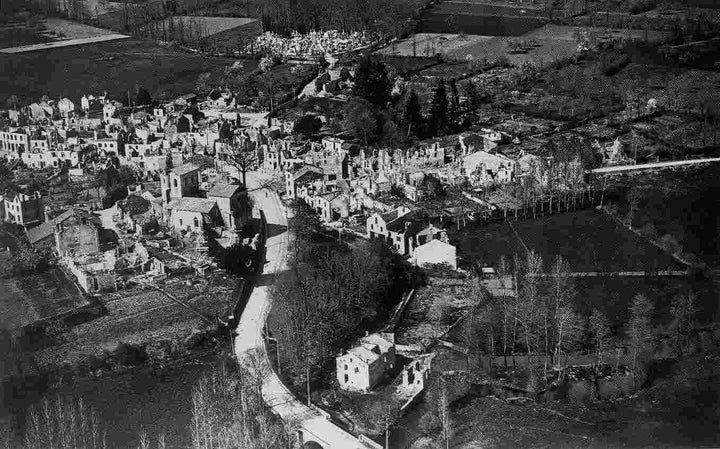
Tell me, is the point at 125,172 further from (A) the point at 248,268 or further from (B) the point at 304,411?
(B) the point at 304,411

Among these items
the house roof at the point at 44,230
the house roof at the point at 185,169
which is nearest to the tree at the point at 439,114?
the house roof at the point at 185,169

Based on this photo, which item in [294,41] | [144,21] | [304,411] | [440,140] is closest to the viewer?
[304,411]

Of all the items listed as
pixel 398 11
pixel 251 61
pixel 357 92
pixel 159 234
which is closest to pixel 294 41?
pixel 251 61

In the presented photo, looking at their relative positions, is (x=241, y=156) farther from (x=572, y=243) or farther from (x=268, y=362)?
(x=268, y=362)

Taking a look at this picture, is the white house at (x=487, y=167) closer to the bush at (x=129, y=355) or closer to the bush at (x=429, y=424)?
the bush at (x=129, y=355)

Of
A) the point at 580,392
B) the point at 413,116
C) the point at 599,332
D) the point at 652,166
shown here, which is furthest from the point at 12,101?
the point at 580,392

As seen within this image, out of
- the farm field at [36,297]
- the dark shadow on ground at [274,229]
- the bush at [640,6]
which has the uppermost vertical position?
the bush at [640,6]
